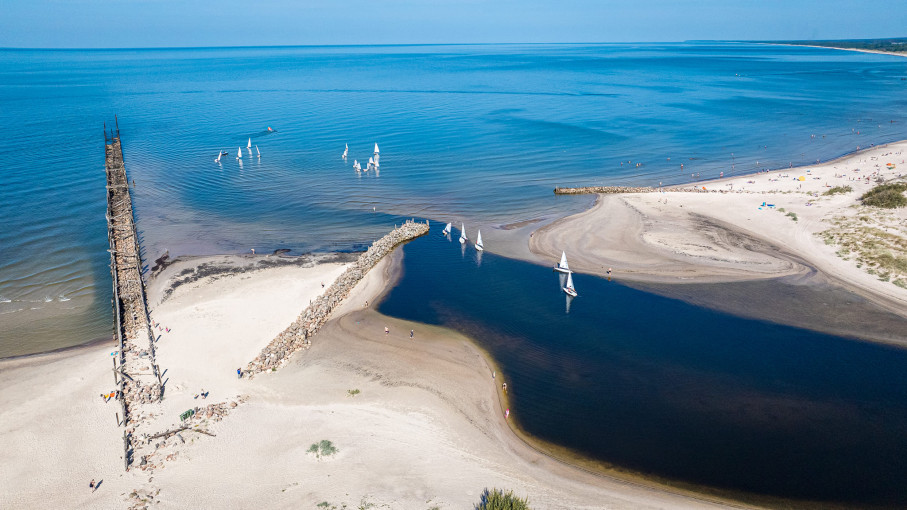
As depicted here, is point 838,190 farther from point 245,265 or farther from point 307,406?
point 245,265

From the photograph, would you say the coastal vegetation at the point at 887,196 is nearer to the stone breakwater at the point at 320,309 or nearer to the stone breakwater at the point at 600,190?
the stone breakwater at the point at 600,190

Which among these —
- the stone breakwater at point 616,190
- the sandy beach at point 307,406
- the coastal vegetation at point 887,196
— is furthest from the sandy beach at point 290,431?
the coastal vegetation at point 887,196

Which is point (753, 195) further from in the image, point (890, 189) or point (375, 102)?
point (375, 102)

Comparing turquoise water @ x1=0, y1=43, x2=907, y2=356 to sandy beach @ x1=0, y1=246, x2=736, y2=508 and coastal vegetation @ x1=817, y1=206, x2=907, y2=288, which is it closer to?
sandy beach @ x1=0, y1=246, x2=736, y2=508

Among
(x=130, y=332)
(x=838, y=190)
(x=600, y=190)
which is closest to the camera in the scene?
(x=130, y=332)

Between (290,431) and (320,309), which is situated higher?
(320,309)

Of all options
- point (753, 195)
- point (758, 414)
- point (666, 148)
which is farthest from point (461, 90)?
point (758, 414)

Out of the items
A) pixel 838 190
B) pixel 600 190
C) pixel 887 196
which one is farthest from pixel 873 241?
pixel 600 190
